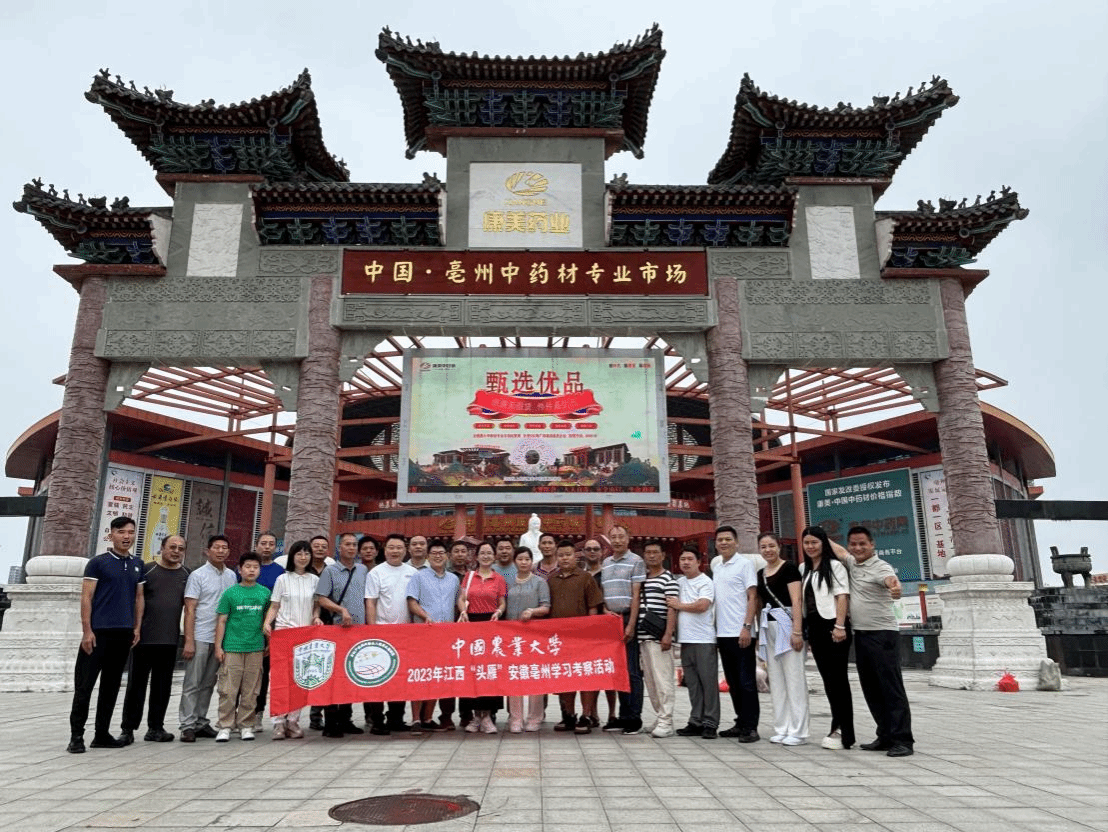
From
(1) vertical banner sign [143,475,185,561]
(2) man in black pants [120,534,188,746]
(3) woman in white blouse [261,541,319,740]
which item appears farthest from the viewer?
(1) vertical banner sign [143,475,185,561]

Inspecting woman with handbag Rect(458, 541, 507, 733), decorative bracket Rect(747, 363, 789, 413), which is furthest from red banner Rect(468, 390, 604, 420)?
woman with handbag Rect(458, 541, 507, 733)

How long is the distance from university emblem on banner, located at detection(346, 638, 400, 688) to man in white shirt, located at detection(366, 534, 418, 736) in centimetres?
24

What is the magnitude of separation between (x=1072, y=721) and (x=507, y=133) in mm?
12216

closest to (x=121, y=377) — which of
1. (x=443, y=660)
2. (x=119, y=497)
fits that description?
(x=443, y=660)

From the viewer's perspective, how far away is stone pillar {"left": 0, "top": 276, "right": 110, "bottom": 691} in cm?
1112

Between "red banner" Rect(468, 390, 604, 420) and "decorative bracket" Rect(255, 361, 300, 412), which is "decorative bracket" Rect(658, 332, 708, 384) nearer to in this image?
"red banner" Rect(468, 390, 604, 420)

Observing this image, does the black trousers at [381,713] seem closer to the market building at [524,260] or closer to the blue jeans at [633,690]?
the blue jeans at [633,690]

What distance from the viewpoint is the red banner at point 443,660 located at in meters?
6.25

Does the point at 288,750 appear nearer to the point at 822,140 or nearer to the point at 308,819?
the point at 308,819

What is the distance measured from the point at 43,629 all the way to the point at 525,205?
10.5 meters

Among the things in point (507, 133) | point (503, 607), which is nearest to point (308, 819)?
point (503, 607)

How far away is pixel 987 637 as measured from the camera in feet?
37.9

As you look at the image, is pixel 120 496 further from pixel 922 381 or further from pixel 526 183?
pixel 922 381

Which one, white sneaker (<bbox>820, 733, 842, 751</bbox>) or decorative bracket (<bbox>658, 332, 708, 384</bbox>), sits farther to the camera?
decorative bracket (<bbox>658, 332, 708, 384</bbox>)
